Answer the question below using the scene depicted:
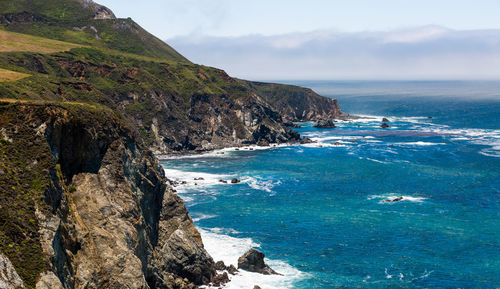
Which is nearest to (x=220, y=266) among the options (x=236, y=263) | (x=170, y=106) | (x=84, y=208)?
(x=236, y=263)

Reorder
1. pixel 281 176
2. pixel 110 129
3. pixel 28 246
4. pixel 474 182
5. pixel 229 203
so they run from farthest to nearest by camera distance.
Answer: pixel 281 176 < pixel 474 182 < pixel 229 203 < pixel 110 129 < pixel 28 246

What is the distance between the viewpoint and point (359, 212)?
82.7 m

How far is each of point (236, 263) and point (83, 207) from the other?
26.2 meters

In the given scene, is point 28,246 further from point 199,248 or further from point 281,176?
point 281,176

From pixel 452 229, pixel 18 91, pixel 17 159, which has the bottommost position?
pixel 452 229

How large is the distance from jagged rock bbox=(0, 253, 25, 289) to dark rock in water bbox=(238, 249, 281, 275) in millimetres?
32737

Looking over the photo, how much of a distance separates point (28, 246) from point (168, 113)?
13773 centimetres

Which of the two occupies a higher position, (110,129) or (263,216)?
(110,129)

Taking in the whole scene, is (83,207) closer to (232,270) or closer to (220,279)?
(220,279)

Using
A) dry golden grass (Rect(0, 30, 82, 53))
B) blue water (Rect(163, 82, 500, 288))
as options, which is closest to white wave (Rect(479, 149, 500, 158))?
blue water (Rect(163, 82, 500, 288))

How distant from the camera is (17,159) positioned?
109ft

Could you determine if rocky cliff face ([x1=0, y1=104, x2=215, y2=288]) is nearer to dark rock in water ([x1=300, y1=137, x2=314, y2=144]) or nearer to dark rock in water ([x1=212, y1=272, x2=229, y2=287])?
dark rock in water ([x1=212, y1=272, x2=229, y2=287])

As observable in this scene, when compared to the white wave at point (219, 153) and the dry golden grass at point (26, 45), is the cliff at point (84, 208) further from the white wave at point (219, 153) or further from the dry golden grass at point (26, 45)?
the dry golden grass at point (26, 45)

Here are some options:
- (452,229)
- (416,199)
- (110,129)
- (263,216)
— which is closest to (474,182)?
(416,199)
